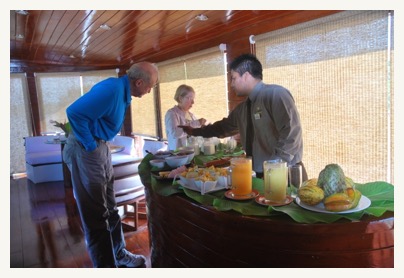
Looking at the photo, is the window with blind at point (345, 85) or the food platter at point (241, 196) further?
the window with blind at point (345, 85)

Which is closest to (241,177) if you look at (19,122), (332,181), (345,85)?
(332,181)

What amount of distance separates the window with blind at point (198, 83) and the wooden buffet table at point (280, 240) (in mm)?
2644

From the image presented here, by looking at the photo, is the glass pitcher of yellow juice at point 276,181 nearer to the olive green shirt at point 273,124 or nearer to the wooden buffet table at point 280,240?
the wooden buffet table at point 280,240

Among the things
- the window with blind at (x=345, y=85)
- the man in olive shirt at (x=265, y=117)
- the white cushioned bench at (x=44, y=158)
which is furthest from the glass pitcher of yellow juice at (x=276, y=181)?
the white cushioned bench at (x=44, y=158)

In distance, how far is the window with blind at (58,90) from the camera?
565 cm

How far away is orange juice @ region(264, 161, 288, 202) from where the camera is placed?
3.64 feet

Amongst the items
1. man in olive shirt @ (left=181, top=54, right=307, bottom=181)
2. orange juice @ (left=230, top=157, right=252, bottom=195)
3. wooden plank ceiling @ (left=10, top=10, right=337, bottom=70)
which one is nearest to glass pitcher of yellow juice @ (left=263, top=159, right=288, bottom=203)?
orange juice @ (left=230, top=157, right=252, bottom=195)

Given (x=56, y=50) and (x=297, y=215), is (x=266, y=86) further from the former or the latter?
(x=56, y=50)

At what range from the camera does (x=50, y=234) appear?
9.66ft

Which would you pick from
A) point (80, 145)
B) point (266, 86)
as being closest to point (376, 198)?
point (266, 86)

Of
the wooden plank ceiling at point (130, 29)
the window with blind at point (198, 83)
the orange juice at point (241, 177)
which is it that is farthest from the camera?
the window with blind at point (198, 83)

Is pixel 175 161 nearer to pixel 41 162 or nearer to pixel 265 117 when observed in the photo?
pixel 265 117

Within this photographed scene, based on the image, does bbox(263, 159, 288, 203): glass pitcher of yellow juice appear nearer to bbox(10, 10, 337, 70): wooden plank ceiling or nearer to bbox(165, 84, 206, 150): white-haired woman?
bbox(10, 10, 337, 70): wooden plank ceiling
